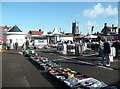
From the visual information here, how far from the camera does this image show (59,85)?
8883 mm

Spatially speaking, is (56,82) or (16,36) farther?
(16,36)

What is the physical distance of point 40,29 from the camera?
3317 inches

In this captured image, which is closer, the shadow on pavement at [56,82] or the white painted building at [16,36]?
the shadow on pavement at [56,82]

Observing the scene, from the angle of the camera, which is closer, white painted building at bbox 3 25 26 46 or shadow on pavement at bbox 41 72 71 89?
shadow on pavement at bbox 41 72 71 89

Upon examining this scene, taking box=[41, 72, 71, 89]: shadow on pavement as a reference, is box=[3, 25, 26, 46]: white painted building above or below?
above

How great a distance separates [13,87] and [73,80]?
2351mm

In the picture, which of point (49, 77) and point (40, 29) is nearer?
point (49, 77)

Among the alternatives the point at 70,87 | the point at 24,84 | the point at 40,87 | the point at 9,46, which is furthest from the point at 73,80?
the point at 9,46

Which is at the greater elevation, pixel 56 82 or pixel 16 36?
pixel 16 36

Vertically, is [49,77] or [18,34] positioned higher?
[18,34]

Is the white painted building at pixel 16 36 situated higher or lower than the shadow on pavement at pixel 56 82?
higher

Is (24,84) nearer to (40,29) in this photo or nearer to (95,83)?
(95,83)

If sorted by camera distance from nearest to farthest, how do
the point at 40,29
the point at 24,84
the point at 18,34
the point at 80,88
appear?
the point at 80,88 → the point at 24,84 → the point at 18,34 → the point at 40,29

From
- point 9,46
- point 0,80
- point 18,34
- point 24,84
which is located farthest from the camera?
point 18,34
